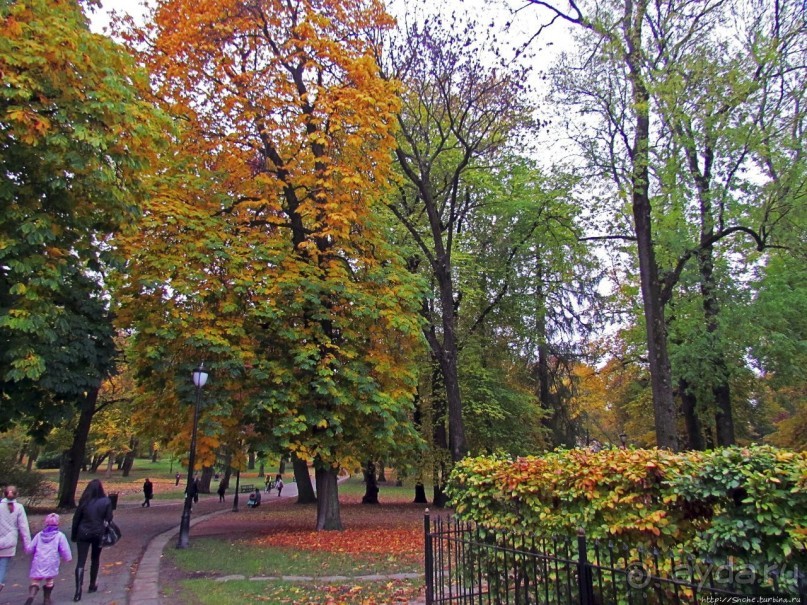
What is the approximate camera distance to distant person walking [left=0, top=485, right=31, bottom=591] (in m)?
6.96

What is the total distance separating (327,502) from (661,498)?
38.5ft

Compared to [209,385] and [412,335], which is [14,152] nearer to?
[209,385]

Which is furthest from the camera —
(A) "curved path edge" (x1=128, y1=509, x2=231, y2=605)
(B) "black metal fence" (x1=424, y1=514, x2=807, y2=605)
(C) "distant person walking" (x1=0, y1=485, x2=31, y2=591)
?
(A) "curved path edge" (x1=128, y1=509, x2=231, y2=605)

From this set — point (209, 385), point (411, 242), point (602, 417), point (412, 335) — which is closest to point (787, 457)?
point (412, 335)

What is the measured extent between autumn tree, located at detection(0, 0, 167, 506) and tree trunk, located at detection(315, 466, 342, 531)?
731 cm

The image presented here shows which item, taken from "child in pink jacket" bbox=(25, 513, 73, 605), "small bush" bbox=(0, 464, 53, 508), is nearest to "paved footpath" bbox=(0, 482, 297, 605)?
"child in pink jacket" bbox=(25, 513, 73, 605)

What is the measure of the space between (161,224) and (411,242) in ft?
→ 32.8

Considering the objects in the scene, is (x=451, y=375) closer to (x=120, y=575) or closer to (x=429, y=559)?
(x=120, y=575)

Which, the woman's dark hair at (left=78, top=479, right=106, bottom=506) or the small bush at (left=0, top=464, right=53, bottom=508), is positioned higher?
the woman's dark hair at (left=78, top=479, right=106, bottom=506)

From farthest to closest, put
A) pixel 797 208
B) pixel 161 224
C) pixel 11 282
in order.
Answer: pixel 797 208 < pixel 161 224 < pixel 11 282

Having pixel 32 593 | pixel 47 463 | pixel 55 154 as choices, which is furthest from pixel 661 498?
pixel 47 463

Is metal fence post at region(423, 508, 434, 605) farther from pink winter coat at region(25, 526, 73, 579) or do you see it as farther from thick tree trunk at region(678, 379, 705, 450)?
thick tree trunk at region(678, 379, 705, 450)

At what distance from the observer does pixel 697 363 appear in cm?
1958

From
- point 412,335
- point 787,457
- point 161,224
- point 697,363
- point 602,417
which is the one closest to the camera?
point 787,457
